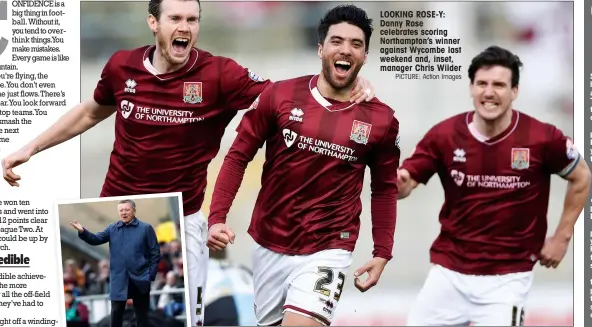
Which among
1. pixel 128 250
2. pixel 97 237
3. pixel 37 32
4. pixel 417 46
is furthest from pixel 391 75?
pixel 37 32

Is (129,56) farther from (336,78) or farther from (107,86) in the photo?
(336,78)

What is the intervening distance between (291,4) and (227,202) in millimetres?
1959

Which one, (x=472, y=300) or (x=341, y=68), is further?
(x=472, y=300)

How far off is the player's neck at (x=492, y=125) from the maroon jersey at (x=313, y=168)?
80 centimetres

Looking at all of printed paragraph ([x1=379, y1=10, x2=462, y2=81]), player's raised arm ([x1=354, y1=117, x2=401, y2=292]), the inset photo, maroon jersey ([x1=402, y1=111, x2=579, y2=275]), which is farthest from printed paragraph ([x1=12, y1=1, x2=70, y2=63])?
maroon jersey ([x1=402, y1=111, x2=579, y2=275])

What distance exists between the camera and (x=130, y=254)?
5688 millimetres

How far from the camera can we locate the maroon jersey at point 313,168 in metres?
5.14

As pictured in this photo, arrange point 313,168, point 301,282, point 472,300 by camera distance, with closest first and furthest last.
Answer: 1. point 301,282
2. point 313,168
3. point 472,300

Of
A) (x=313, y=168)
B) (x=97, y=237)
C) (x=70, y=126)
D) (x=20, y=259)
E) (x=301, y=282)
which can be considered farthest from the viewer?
(x=20, y=259)

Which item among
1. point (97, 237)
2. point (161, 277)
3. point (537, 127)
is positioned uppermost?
point (537, 127)

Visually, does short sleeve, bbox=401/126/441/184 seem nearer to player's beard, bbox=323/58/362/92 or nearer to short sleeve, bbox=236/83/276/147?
player's beard, bbox=323/58/362/92

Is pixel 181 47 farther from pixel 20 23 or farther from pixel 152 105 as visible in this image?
pixel 20 23

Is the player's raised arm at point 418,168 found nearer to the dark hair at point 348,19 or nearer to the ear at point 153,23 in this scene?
the dark hair at point 348,19

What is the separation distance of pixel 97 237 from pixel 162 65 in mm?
1212
